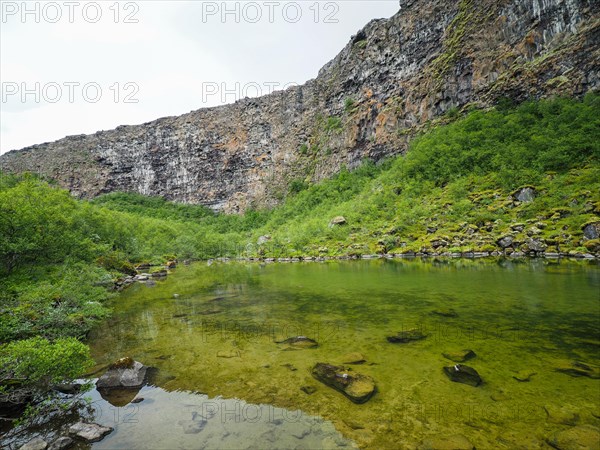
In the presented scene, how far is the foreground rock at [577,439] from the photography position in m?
3.94

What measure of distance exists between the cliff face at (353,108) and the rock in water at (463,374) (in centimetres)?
5066

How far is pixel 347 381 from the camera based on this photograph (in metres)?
6.02

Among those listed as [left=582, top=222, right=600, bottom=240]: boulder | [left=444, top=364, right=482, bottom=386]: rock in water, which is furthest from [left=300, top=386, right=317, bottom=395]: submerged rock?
[left=582, top=222, right=600, bottom=240]: boulder

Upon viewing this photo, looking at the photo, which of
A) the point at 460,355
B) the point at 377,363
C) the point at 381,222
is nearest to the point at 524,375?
the point at 460,355

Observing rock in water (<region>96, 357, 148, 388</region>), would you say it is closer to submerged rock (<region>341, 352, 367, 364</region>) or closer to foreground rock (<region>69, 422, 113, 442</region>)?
foreground rock (<region>69, 422, 113, 442</region>)

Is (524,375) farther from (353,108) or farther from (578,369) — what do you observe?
(353,108)

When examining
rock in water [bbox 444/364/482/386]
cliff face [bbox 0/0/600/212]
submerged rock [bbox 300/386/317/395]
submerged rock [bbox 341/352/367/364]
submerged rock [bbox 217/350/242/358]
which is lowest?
submerged rock [bbox 217/350/242/358]

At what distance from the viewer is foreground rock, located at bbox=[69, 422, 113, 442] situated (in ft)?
15.5

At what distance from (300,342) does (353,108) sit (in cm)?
7972

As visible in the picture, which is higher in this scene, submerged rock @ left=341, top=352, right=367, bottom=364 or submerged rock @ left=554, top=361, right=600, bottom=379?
submerged rock @ left=554, top=361, right=600, bottom=379

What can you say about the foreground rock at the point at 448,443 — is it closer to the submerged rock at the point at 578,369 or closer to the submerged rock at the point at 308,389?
the submerged rock at the point at 308,389

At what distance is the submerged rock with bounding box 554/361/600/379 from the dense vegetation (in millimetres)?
9879

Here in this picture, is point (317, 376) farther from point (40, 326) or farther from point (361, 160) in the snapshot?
point (361, 160)


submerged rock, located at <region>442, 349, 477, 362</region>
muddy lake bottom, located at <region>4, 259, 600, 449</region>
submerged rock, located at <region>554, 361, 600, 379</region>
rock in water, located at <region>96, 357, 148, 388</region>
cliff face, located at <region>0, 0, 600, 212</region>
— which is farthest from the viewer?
cliff face, located at <region>0, 0, 600, 212</region>
